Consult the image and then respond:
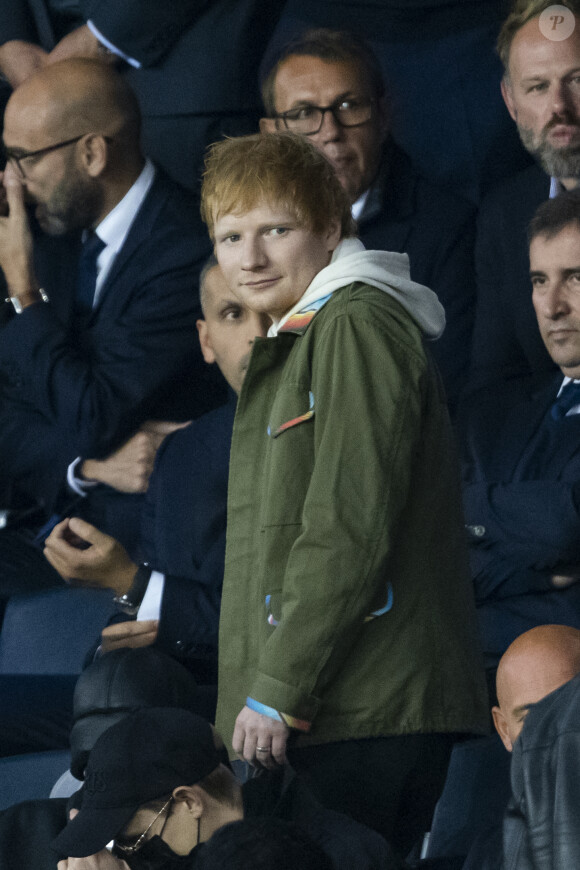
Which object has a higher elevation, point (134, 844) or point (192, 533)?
point (192, 533)

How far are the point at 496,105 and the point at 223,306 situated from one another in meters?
0.83

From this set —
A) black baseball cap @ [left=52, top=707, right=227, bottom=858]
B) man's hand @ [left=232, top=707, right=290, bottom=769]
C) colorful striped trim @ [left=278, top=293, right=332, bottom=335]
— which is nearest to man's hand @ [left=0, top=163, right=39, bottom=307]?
black baseball cap @ [left=52, top=707, right=227, bottom=858]

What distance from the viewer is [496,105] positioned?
118 inches

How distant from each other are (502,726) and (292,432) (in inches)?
36.3

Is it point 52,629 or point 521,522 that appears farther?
point 52,629

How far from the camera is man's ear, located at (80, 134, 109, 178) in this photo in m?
3.59

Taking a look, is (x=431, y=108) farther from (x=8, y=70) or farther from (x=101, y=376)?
(x=8, y=70)

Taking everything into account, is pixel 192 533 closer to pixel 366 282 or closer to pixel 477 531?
pixel 477 531

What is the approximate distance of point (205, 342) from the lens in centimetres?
335

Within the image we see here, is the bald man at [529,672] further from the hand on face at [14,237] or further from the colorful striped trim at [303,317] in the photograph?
the hand on face at [14,237]

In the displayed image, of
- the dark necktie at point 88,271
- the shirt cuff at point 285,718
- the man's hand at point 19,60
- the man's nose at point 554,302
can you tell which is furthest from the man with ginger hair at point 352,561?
the man's hand at point 19,60

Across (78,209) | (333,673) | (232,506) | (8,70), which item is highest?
(8,70)

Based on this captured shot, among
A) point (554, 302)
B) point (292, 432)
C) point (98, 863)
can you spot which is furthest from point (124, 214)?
point (98, 863)

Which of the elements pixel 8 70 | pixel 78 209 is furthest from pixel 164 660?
pixel 8 70
